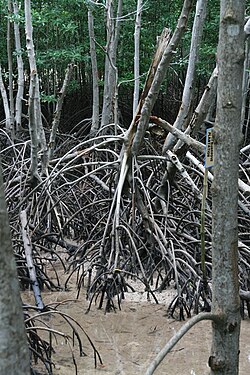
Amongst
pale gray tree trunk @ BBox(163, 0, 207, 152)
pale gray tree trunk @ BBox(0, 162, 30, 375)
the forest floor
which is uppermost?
pale gray tree trunk @ BBox(163, 0, 207, 152)

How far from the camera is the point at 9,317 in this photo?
1131mm

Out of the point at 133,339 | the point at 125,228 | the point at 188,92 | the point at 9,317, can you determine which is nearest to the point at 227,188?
the point at 9,317

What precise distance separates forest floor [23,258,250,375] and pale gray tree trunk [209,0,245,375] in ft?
4.29

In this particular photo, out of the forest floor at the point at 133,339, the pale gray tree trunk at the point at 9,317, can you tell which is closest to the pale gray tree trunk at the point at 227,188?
the pale gray tree trunk at the point at 9,317

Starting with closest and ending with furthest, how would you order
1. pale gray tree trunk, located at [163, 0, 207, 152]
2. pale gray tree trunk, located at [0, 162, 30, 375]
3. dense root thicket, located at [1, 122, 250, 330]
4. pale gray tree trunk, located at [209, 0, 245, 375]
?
pale gray tree trunk, located at [0, 162, 30, 375] → pale gray tree trunk, located at [209, 0, 245, 375] → dense root thicket, located at [1, 122, 250, 330] → pale gray tree trunk, located at [163, 0, 207, 152]

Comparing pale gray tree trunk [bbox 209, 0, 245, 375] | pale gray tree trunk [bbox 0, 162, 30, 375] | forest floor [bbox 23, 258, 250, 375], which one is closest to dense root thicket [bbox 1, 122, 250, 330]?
forest floor [bbox 23, 258, 250, 375]

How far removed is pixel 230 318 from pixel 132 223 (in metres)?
2.65

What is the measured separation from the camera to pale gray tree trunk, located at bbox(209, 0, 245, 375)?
5.42ft

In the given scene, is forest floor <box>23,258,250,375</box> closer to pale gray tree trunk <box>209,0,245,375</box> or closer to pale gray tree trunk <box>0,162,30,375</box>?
pale gray tree trunk <box>209,0,245,375</box>

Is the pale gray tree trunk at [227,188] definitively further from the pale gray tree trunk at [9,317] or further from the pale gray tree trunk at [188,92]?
the pale gray tree trunk at [188,92]

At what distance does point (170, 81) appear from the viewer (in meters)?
10.9

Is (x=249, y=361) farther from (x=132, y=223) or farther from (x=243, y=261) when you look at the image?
(x=132, y=223)

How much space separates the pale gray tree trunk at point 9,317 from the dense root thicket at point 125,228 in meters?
2.36

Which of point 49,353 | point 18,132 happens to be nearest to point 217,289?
point 49,353
